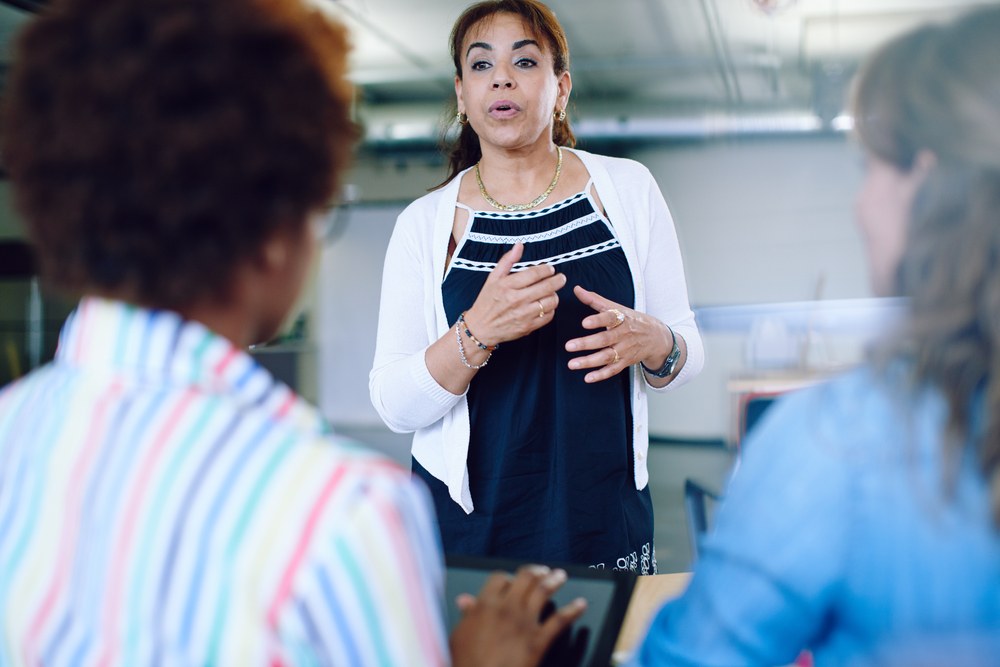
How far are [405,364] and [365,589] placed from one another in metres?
0.93

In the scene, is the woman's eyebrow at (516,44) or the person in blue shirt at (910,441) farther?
the woman's eyebrow at (516,44)

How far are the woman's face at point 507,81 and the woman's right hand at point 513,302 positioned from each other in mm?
325

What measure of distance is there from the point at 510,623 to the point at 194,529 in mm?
379

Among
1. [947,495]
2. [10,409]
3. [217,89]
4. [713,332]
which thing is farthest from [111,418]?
[713,332]

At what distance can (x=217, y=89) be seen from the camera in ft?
1.76

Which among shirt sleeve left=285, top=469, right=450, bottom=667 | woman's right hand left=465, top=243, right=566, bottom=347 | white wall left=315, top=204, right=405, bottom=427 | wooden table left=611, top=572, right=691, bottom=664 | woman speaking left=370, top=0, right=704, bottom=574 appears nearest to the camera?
shirt sleeve left=285, top=469, right=450, bottom=667

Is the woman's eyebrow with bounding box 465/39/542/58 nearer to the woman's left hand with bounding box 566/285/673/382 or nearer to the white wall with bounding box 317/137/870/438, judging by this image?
the woman's left hand with bounding box 566/285/673/382

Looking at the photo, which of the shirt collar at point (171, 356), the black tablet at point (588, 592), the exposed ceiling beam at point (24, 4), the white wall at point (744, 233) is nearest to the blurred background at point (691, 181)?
the white wall at point (744, 233)

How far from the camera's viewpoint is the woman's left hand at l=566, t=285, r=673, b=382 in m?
1.31

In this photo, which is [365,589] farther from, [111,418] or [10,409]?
[10,409]

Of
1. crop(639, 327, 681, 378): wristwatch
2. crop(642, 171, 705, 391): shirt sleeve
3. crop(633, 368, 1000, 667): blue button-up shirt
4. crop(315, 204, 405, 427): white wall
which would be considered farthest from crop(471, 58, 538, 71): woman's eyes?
crop(315, 204, 405, 427): white wall

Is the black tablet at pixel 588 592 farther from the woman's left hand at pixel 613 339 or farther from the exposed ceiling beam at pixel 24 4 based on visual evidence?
the exposed ceiling beam at pixel 24 4

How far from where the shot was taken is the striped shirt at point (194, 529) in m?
0.50

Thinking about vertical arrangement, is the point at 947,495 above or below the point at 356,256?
below
